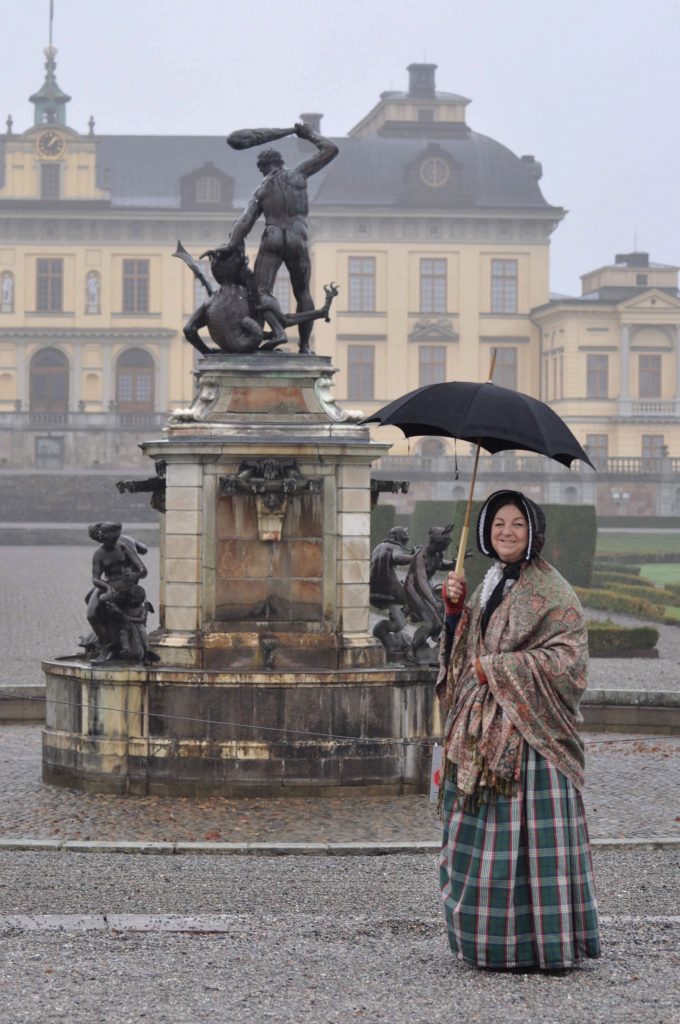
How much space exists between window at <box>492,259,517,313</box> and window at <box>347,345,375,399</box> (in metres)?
5.06

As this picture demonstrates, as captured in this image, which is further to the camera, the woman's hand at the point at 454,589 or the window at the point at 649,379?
the window at the point at 649,379

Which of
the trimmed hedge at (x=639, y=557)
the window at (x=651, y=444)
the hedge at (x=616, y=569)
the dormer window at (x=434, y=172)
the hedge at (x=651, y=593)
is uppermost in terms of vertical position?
the dormer window at (x=434, y=172)

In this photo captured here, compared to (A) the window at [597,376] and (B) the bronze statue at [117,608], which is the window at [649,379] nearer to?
(A) the window at [597,376]

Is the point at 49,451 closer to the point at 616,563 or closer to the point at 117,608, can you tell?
the point at 616,563

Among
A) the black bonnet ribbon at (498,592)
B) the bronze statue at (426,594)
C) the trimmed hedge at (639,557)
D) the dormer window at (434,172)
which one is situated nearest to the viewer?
the black bonnet ribbon at (498,592)

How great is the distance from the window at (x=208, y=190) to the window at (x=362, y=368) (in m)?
7.52

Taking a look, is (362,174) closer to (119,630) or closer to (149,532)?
(149,532)

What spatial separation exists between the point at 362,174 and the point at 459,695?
2438 inches

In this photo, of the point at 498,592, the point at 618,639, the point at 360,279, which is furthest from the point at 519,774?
the point at 360,279

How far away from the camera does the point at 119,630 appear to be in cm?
1107

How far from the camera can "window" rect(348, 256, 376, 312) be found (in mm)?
66688

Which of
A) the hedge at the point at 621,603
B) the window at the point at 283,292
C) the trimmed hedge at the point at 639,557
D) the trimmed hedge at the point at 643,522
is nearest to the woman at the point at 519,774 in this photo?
the hedge at the point at 621,603

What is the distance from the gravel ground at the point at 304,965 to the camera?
5320mm

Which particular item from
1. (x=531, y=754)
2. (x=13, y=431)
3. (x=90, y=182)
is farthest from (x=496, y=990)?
(x=90, y=182)
